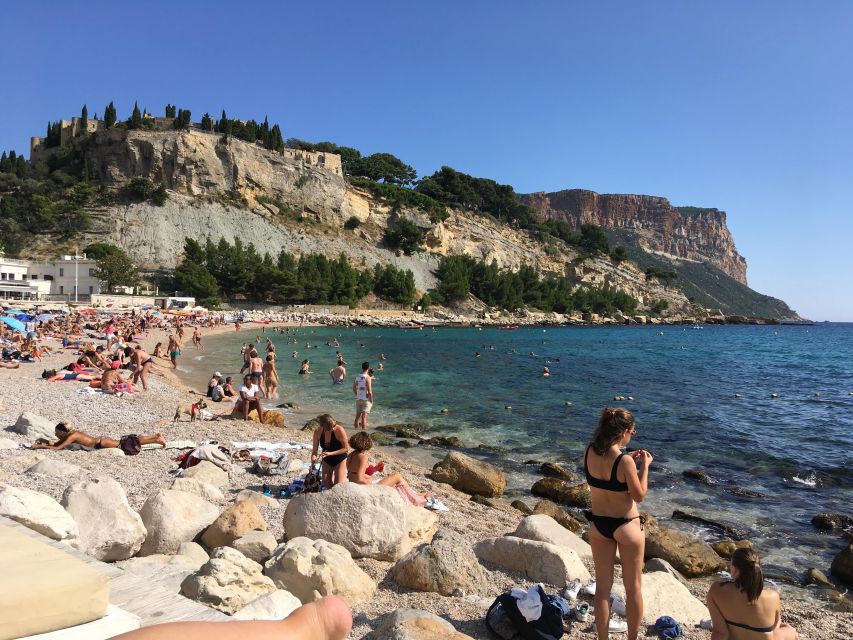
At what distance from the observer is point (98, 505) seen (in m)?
4.96

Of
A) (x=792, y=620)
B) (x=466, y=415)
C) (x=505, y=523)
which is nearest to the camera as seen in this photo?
(x=792, y=620)

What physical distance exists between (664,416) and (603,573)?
16.4 metres

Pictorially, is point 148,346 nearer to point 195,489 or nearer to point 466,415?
point 466,415

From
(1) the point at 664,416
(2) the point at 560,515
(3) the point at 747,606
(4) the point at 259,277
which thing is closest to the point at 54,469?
(2) the point at 560,515

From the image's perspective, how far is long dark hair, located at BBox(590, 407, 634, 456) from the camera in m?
4.13

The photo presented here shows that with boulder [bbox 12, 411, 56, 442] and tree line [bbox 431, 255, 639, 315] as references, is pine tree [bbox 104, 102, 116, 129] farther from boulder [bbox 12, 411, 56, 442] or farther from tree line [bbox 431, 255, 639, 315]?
boulder [bbox 12, 411, 56, 442]

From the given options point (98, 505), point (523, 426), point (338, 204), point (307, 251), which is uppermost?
point (338, 204)

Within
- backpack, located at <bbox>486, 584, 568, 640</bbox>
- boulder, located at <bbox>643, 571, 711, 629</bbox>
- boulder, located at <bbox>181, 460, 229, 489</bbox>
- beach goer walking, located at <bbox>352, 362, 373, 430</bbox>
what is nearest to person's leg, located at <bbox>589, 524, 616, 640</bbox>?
backpack, located at <bbox>486, 584, 568, 640</bbox>

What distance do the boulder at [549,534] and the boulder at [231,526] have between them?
316 cm

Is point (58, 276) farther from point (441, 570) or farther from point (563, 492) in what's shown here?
point (441, 570)

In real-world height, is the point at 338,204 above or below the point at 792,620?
above

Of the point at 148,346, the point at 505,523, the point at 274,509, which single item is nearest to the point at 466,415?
the point at 505,523

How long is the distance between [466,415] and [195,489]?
469 inches

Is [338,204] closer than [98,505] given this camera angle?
No
